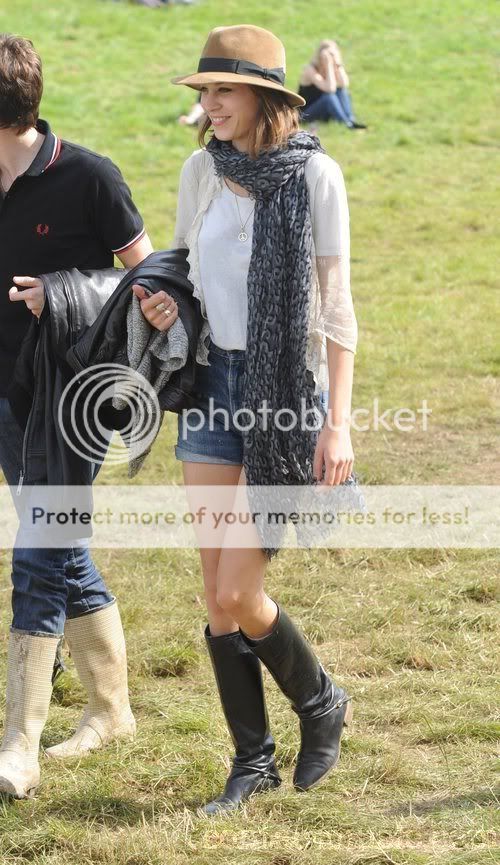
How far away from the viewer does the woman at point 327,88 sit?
45.3ft

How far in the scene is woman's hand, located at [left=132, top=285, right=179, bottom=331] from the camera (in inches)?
130

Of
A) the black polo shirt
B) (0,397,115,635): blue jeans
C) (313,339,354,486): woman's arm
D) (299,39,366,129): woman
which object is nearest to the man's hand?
the black polo shirt

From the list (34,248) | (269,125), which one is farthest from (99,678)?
(269,125)

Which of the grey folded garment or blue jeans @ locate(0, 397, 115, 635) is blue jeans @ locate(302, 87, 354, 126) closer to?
blue jeans @ locate(0, 397, 115, 635)

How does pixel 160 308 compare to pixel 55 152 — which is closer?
pixel 160 308

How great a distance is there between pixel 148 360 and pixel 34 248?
0.54 m

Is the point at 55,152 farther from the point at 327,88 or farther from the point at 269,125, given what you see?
the point at 327,88

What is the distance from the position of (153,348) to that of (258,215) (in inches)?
17.5

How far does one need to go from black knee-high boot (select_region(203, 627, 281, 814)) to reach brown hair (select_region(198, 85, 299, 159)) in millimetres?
1310

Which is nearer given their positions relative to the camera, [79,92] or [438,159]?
[438,159]

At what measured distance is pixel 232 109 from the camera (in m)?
3.24

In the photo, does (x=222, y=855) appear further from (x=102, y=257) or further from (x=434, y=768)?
(x=102, y=257)

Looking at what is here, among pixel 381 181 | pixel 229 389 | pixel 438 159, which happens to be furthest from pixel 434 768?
pixel 438 159

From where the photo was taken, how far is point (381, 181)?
12578mm
